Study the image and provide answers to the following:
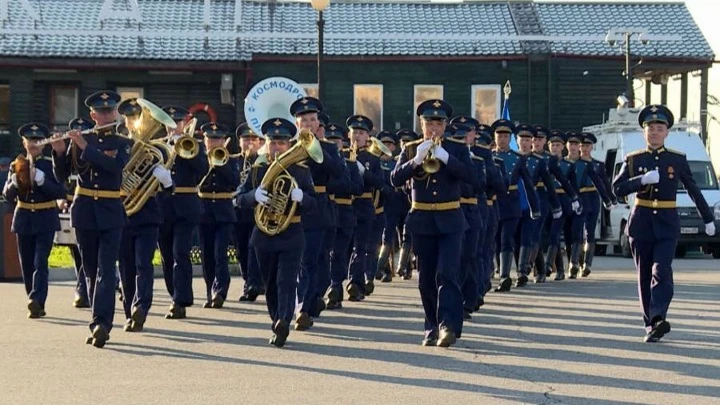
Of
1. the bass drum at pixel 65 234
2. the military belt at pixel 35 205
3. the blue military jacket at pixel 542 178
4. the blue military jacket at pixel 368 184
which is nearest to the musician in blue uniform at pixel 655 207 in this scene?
the blue military jacket at pixel 368 184

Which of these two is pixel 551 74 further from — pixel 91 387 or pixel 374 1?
pixel 91 387

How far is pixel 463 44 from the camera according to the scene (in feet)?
137

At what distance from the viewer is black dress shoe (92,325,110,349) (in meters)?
12.3

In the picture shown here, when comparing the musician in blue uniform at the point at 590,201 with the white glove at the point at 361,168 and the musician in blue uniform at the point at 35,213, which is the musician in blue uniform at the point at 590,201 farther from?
the musician in blue uniform at the point at 35,213

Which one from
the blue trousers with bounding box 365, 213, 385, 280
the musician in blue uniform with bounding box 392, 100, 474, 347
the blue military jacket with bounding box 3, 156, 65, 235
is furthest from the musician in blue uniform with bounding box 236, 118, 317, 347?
the blue trousers with bounding box 365, 213, 385, 280

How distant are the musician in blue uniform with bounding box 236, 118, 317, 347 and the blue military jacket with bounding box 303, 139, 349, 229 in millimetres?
495

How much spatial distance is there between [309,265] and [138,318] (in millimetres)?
1681

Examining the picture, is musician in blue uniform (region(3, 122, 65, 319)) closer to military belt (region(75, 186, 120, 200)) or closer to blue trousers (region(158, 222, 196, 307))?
blue trousers (region(158, 222, 196, 307))

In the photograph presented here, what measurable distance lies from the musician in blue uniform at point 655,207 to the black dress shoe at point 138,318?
4528 millimetres

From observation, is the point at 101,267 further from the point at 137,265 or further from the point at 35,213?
the point at 35,213

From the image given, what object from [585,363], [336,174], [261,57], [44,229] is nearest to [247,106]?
[44,229]

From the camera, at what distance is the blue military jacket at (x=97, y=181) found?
488 inches

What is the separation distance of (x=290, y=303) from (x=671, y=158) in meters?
3.68

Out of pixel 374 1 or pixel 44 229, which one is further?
pixel 374 1
